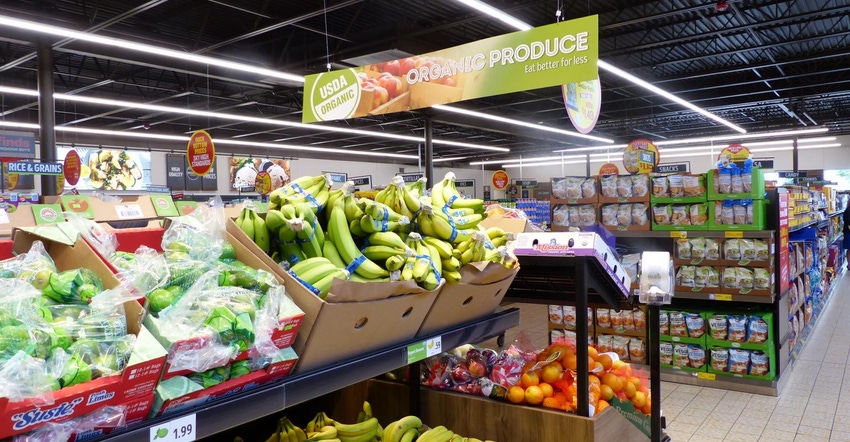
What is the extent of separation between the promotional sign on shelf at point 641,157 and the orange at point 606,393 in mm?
12041

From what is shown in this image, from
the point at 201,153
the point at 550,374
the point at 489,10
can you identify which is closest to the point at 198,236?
the point at 550,374

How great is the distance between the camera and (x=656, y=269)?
6.20ft

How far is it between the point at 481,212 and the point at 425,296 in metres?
0.74

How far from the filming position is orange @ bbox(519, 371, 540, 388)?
7.05 feet

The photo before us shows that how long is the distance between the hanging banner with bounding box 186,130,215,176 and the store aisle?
876 cm

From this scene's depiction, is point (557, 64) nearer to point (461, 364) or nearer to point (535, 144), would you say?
point (461, 364)

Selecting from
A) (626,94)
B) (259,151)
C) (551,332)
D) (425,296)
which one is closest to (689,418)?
(551,332)

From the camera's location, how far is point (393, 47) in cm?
966

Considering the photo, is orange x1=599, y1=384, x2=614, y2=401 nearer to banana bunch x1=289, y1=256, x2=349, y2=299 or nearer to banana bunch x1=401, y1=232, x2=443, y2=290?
banana bunch x1=401, y1=232, x2=443, y2=290

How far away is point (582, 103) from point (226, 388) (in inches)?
224

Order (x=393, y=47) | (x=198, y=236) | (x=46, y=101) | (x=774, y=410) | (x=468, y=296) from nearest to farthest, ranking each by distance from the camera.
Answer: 1. (x=198, y=236)
2. (x=468, y=296)
3. (x=774, y=410)
4. (x=46, y=101)
5. (x=393, y=47)

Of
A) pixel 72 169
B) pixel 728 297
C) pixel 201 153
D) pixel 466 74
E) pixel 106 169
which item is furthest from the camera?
pixel 106 169

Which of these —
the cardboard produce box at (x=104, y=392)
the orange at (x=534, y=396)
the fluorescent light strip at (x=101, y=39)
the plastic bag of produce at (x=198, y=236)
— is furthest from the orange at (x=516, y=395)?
the fluorescent light strip at (x=101, y=39)

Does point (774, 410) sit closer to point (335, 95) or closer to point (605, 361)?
point (605, 361)
